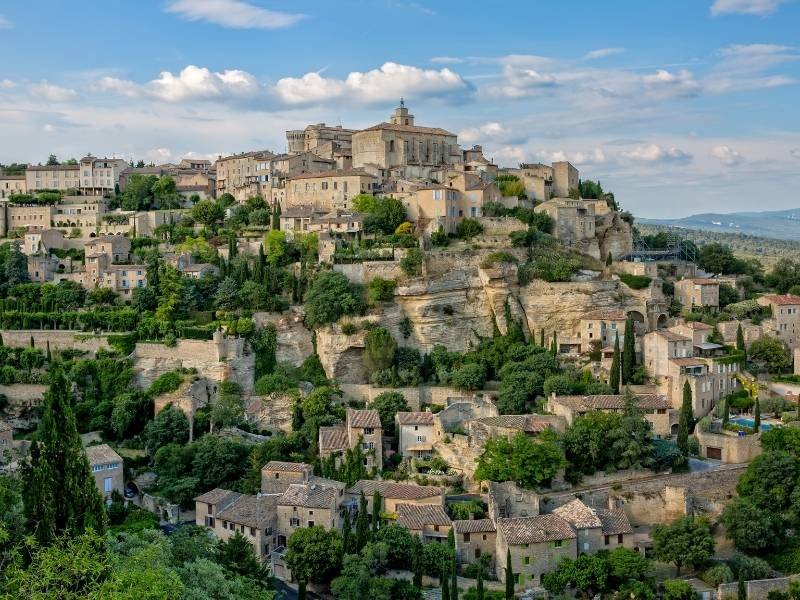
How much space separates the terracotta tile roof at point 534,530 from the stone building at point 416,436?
7323mm

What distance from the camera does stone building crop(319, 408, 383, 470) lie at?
4038cm

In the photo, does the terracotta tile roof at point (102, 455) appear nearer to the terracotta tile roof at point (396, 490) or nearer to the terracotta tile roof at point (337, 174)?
the terracotta tile roof at point (396, 490)

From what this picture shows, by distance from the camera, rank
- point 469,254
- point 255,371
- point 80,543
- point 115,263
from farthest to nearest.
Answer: point 115,263, point 469,254, point 255,371, point 80,543

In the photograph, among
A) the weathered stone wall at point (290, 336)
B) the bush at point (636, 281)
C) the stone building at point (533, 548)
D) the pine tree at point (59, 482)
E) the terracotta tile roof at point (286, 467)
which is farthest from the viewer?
the bush at point (636, 281)

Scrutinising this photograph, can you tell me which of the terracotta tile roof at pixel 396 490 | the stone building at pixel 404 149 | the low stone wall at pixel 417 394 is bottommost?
the terracotta tile roof at pixel 396 490

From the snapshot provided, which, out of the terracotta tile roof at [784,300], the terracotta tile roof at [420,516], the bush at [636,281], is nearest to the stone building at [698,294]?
the bush at [636,281]

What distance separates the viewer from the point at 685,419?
41.1 meters

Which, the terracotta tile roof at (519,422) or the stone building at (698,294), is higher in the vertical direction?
the stone building at (698,294)

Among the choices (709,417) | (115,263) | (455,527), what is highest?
(115,263)

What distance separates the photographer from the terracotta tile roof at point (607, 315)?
4716cm

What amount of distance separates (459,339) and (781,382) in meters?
15.7

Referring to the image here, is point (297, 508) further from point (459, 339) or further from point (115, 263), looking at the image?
point (115, 263)

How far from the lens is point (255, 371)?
47094mm

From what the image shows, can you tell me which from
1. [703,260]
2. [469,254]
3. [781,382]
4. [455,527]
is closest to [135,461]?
[455,527]
